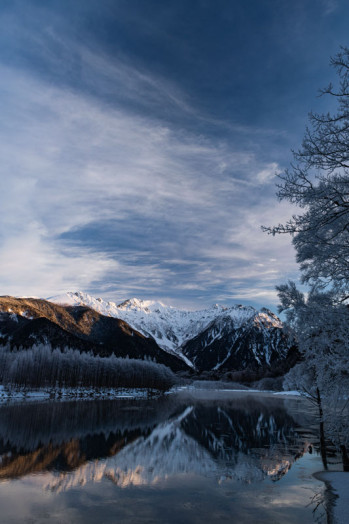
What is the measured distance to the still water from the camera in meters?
14.2

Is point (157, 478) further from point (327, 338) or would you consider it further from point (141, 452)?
point (327, 338)

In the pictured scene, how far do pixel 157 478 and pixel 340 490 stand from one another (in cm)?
1054

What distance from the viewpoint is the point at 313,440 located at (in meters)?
33.9

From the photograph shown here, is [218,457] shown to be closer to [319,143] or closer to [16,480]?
[16,480]

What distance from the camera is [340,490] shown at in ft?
54.7

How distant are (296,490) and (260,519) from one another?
5.39m

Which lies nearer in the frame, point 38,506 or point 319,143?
point 319,143

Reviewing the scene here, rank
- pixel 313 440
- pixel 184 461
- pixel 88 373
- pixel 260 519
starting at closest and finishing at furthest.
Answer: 1. pixel 260 519
2. pixel 184 461
3. pixel 313 440
4. pixel 88 373

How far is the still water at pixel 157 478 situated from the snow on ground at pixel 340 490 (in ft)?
1.89

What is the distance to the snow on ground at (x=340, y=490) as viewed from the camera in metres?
13.6

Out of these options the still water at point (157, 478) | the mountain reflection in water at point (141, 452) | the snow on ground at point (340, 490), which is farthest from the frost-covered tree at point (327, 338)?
the mountain reflection in water at point (141, 452)

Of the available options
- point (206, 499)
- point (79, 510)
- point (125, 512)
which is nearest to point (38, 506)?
point (79, 510)

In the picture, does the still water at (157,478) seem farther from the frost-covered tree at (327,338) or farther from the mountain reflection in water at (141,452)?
the frost-covered tree at (327,338)

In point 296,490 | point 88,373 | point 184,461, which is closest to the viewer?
point 296,490
